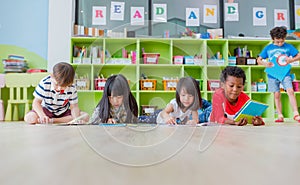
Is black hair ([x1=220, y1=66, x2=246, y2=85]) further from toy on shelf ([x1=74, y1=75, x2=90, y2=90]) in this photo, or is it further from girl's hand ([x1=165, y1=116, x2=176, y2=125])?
toy on shelf ([x1=74, y1=75, x2=90, y2=90])

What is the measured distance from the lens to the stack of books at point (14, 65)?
118 inches

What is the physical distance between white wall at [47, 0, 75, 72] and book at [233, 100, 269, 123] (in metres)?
2.07

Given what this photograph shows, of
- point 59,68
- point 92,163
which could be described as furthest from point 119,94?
point 59,68

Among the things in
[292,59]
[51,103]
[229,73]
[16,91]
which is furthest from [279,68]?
[16,91]

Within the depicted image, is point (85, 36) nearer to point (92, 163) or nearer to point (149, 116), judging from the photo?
point (149, 116)

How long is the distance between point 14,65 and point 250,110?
2.38m

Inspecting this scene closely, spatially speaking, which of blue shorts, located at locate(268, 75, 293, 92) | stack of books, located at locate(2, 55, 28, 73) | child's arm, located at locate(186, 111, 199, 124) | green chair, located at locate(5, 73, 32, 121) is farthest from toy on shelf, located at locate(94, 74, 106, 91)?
stack of books, located at locate(2, 55, 28, 73)

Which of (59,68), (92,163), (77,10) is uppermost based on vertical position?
(77,10)

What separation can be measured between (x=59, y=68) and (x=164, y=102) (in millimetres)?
936

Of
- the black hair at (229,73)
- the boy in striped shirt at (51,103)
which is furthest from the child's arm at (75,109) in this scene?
the black hair at (229,73)

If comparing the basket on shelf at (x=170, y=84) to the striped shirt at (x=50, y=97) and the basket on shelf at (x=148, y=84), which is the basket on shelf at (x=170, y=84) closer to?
the basket on shelf at (x=148, y=84)

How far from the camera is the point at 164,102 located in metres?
0.71

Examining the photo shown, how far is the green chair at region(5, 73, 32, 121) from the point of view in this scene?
2857 mm

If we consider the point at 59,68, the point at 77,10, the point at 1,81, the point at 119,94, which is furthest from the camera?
the point at 77,10
